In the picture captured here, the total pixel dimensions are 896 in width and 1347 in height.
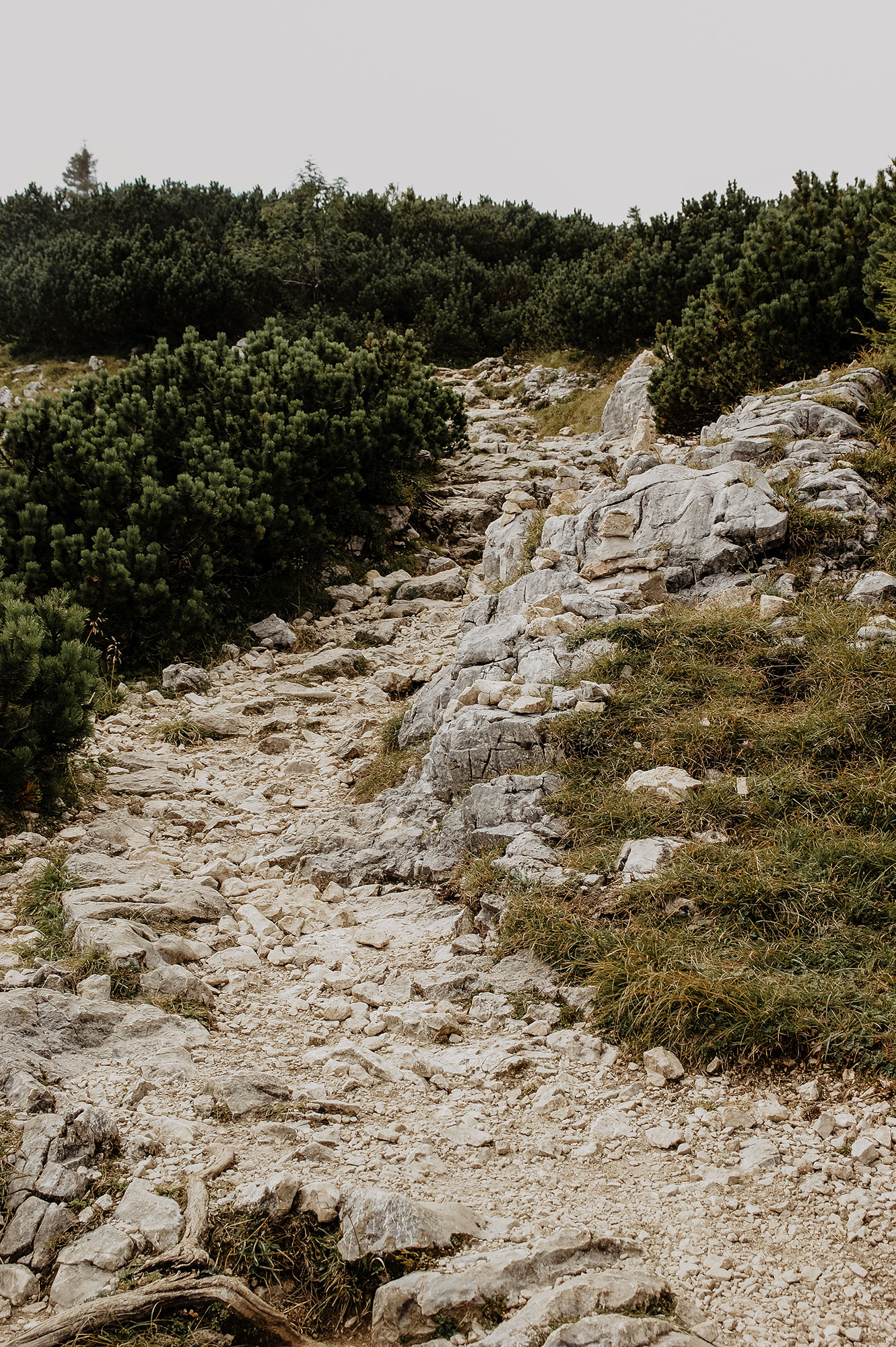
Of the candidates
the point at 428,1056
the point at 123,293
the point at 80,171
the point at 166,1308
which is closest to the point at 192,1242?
the point at 166,1308

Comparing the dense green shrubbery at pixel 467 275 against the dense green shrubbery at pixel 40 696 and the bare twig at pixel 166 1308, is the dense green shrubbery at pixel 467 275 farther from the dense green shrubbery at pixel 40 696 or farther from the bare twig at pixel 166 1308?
the bare twig at pixel 166 1308

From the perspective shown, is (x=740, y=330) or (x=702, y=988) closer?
(x=702, y=988)

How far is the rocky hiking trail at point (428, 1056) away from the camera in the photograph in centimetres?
255

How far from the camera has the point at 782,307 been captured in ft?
34.8

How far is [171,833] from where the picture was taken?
6.40 meters

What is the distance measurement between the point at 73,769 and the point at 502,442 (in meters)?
11.2

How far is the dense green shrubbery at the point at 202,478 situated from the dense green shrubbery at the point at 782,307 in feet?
12.8

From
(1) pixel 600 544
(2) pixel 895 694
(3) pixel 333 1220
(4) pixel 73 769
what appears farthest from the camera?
(1) pixel 600 544

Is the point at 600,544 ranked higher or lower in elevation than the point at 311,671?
higher

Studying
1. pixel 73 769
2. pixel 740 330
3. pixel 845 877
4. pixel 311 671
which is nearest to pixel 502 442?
pixel 740 330

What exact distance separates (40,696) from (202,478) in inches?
173

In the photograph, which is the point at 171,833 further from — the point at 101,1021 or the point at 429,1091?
the point at 429,1091

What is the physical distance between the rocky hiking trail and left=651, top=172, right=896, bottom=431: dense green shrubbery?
2665 mm

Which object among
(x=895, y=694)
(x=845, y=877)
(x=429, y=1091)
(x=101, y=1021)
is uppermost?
(x=895, y=694)
